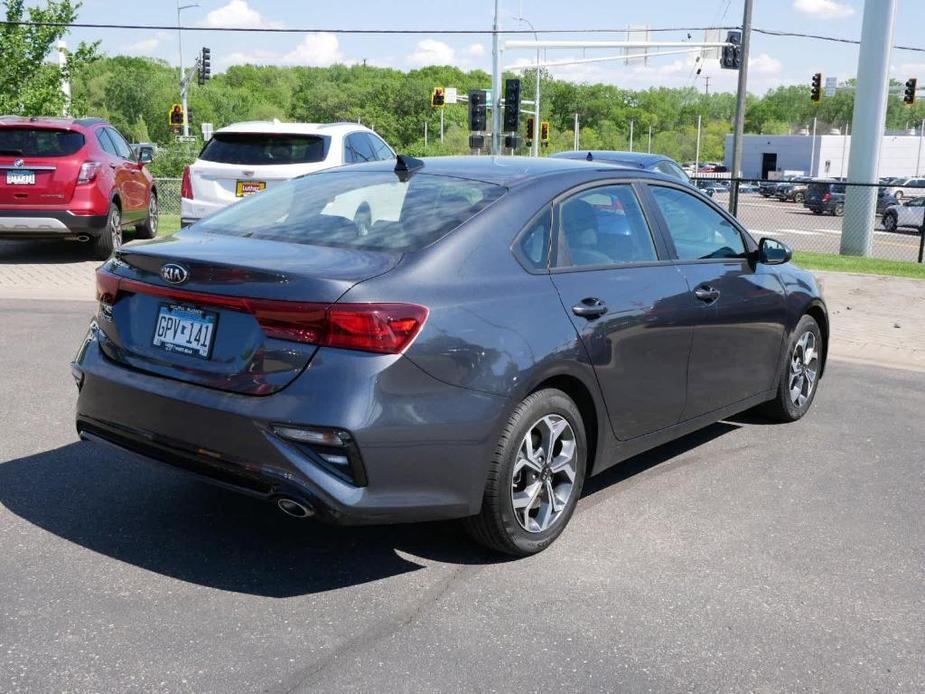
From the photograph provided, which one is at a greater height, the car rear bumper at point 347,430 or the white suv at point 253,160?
the white suv at point 253,160

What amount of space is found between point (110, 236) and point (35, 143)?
4.60ft

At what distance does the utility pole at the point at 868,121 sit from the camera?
62.3 ft

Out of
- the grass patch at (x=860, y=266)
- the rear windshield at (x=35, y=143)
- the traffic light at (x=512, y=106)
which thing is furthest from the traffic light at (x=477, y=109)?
the rear windshield at (x=35, y=143)

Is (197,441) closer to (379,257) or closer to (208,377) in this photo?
(208,377)

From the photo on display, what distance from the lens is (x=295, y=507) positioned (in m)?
3.68

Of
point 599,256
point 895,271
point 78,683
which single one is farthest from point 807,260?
point 78,683

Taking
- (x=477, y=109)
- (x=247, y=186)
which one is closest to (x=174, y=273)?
(x=247, y=186)

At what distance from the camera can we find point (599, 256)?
4.71m

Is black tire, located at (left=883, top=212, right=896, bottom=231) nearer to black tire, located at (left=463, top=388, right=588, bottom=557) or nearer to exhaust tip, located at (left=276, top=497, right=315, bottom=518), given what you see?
black tire, located at (left=463, top=388, right=588, bottom=557)

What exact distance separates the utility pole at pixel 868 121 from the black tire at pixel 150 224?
12.0 metres

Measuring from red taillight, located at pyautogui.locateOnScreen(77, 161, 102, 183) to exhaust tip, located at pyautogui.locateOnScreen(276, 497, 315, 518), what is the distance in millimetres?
9965

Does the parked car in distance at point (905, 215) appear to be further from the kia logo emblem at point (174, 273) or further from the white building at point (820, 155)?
the white building at point (820, 155)

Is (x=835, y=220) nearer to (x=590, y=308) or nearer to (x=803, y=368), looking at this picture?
(x=803, y=368)

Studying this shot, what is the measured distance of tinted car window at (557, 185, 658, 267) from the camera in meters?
4.58
